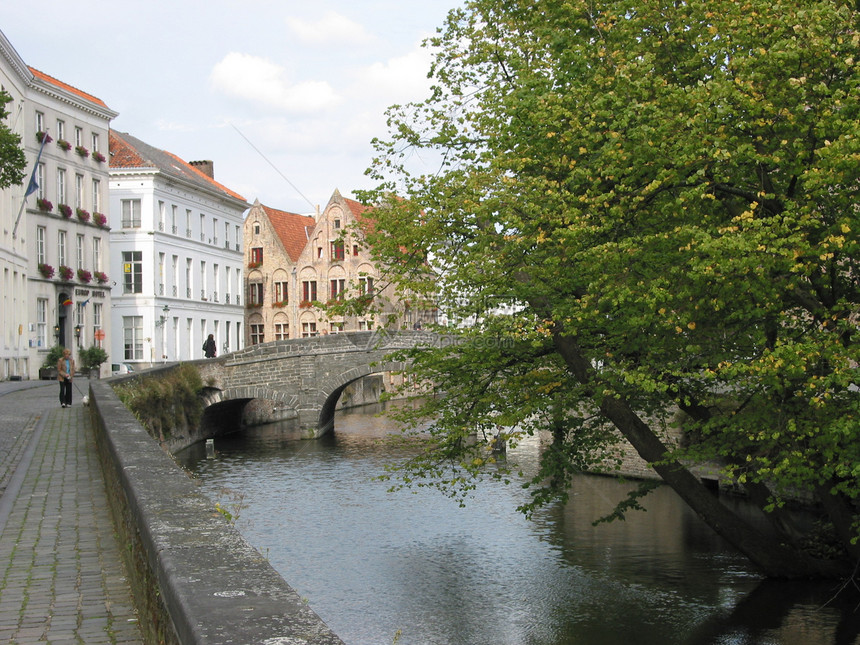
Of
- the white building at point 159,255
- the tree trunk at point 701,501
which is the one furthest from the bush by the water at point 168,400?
the white building at point 159,255

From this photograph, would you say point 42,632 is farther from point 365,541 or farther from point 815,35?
point 365,541

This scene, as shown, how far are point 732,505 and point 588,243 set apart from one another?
39.1 feet

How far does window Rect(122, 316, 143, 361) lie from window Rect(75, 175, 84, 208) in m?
7.94

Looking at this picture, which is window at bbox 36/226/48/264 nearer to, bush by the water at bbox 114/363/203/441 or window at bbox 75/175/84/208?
window at bbox 75/175/84/208

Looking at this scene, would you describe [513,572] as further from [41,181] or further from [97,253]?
[97,253]

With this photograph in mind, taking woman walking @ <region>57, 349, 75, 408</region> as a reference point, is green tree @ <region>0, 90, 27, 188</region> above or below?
above

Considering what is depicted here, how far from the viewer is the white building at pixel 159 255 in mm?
49000

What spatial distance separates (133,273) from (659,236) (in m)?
40.9

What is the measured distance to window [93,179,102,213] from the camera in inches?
1727

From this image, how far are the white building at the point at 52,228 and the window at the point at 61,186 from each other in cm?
4

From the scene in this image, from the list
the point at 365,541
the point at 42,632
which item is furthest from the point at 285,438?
the point at 42,632

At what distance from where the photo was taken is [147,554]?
468cm

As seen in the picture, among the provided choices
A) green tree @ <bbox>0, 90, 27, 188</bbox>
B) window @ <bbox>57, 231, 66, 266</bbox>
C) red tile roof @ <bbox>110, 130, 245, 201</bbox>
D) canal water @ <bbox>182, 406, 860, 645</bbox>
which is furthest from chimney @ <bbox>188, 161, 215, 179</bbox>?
green tree @ <bbox>0, 90, 27, 188</bbox>

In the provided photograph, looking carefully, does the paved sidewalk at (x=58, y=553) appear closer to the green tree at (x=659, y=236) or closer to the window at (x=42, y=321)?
the green tree at (x=659, y=236)
